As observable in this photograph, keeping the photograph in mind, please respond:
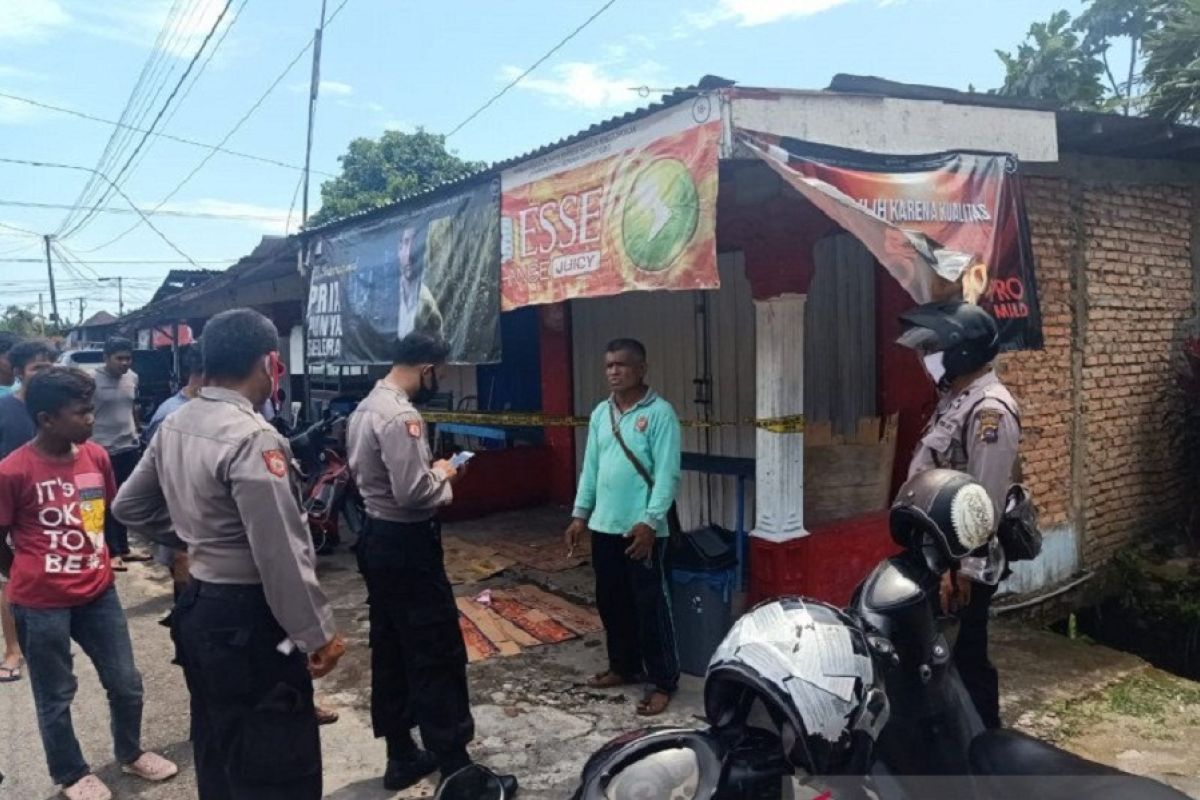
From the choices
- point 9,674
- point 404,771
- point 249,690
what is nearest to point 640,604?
point 404,771

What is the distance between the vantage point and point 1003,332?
171 inches

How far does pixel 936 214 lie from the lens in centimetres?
427

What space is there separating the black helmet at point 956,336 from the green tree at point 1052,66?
Result: 988 cm

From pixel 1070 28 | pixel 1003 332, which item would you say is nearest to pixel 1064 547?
→ pixel 1003 332

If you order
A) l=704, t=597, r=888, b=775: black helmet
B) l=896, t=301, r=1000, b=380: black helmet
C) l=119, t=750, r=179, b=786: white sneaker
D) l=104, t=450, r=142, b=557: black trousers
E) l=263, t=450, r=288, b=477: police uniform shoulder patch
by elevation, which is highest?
l=896, t=301, r=1000, b=380: black helmet

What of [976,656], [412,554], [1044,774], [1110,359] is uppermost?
[1110,359]

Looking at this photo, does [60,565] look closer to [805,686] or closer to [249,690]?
[249,690]

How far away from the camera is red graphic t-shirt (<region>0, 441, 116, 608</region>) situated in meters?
3.47

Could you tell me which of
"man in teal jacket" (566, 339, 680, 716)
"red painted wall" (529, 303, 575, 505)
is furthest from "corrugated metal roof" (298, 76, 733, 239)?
"red painted wall" (529, 303, 575, 505)

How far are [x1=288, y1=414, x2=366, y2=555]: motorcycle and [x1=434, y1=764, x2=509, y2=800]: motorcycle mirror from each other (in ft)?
14.1

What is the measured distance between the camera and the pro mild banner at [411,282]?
5898 mm

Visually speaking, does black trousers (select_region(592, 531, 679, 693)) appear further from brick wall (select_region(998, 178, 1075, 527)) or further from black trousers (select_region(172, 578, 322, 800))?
brick wall (select_region(998, 178, 1075, 527))

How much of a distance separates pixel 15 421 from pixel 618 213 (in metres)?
3.96

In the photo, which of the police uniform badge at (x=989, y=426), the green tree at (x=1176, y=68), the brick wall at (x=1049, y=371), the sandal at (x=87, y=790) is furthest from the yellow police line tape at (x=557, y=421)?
the green tree at (x=1176, y=68)
